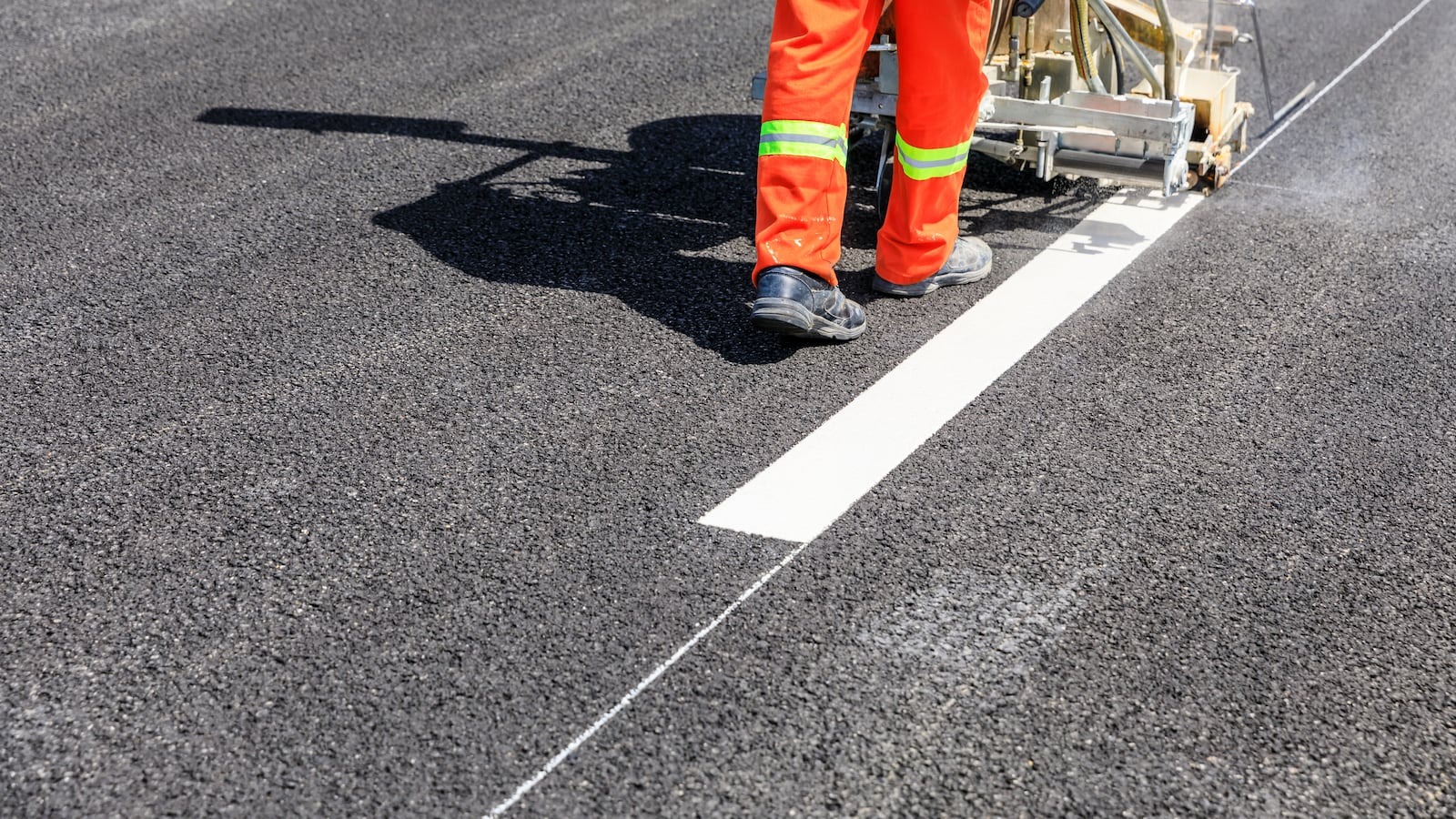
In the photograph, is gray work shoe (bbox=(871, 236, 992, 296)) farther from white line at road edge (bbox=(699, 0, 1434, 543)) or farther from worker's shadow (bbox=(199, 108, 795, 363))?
worker's shadow (bbox=(199, 108, 795, 363))

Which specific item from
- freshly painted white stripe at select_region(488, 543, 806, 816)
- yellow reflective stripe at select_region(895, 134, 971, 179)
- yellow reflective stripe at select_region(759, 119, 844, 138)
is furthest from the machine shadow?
freshly painted white stripe at select_region(488, 543, 806, 816)

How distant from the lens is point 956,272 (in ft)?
13.1

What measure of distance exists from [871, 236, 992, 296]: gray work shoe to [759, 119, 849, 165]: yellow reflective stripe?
520 millimetres

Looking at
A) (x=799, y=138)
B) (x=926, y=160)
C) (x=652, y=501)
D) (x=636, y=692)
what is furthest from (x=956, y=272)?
(x=636, y=692)

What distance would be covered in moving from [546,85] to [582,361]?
8.19 feet

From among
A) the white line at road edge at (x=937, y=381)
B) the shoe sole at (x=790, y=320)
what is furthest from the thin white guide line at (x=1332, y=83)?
the shoe sole at (x=790, y=320)

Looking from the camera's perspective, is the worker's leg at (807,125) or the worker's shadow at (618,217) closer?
the worker's leg at (807,125)

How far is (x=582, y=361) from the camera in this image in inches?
138

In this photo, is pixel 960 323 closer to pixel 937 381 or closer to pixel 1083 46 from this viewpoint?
pixel 937 381

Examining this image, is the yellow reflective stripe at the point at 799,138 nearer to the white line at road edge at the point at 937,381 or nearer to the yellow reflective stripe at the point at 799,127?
the yellow reflective stripe at the point at 799,127

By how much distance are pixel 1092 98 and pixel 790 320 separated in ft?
4.55

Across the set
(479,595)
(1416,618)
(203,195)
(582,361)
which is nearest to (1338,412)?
(1416,618)

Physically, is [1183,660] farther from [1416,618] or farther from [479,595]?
[479,595]

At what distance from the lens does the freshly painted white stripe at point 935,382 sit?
2.90 metres
